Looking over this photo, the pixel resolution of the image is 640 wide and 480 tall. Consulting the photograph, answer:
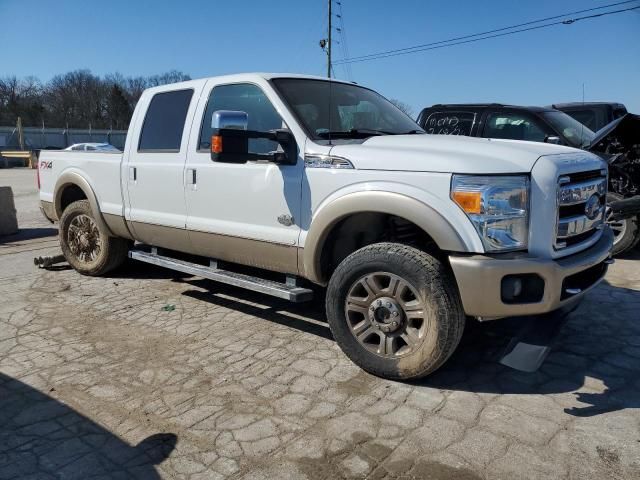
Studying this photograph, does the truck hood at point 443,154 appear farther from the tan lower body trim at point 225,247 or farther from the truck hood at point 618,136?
the truck hood at point 618,136

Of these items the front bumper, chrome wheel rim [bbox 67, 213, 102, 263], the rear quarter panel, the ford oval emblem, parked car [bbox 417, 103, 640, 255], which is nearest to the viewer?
the front bumper

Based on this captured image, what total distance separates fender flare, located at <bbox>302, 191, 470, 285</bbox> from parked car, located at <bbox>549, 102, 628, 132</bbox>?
7350mm

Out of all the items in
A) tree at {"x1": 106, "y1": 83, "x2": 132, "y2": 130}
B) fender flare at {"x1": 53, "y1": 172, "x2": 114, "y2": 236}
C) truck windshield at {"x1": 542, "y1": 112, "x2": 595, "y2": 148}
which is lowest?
fender flare at {"x1": 53, "y1": 172, "x2": 114, "y2": 236}

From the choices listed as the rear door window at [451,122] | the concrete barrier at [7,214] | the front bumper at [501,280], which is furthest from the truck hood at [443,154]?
the concrete barrier at [7,214]

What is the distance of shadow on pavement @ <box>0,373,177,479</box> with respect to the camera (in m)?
2.54

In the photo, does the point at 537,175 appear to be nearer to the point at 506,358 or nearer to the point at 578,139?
the point at 506,358

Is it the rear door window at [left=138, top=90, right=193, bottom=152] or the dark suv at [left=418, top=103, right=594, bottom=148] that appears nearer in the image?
Result: the rear door window at [left=138, top=90, right=193, bottom=152]

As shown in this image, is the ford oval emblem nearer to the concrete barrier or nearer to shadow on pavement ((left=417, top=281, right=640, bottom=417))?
shadow on pavement ((left=417, top=281, right=640, bottom=417))

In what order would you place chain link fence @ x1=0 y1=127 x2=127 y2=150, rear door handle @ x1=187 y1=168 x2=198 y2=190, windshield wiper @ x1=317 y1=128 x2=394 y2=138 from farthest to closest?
chain link fence @ x1=0 y1=127 x2=127 y2=150 < rear door handle @ x1=187 y1=168 x2=198 y2=190 < windshield wiper @ x1=317 y1=128 x2=394 y2=138

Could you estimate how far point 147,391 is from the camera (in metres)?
3.34

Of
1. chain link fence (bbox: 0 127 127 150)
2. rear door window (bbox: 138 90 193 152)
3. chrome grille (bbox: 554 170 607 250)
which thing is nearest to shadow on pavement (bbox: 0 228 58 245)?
rear door window (bbox: 138 90 193 152)

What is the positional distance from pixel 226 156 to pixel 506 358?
222 cm

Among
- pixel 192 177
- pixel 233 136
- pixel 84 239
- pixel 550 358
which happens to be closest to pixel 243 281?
pixel 192 177

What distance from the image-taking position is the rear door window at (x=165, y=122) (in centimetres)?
472
